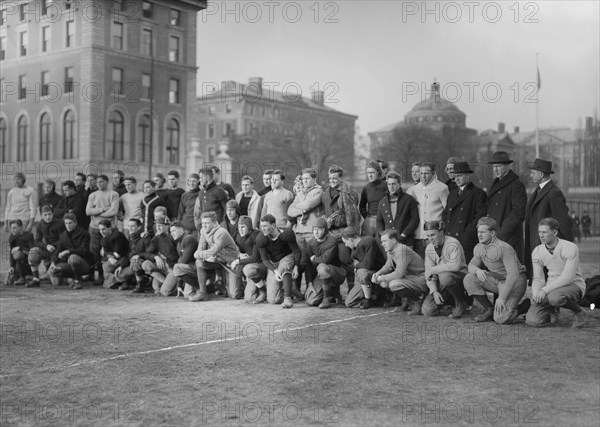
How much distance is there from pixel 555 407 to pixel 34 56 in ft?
153

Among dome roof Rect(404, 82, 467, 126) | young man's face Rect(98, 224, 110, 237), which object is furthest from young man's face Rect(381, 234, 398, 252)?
dome roof Rect(404, 82, 467, 126)

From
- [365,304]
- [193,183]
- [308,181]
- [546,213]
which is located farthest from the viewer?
[193,183]

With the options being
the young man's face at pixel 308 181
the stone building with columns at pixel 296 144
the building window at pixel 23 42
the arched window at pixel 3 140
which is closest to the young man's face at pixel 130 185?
the young man's face at pixel 308 181

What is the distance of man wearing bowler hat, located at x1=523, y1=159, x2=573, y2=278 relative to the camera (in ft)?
28.0

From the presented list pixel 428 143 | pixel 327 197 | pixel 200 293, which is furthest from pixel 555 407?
pixel 428 143

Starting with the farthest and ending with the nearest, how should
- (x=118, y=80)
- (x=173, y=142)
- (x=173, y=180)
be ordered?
(x=173, y=142) → (x=118, y=80) → (x=173, y=180)

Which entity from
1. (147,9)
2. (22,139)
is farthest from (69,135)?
(147,9)

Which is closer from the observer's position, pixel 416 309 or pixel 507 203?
pixel 507 203

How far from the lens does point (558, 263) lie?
8164 millimetres

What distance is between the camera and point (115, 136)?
45.1 m

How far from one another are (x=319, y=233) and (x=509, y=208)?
9.22 ft

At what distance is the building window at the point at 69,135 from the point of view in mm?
44562

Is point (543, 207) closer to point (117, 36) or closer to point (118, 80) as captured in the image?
point (118, 80)

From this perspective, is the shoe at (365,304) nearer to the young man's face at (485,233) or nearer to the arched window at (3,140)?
the young man's face at (485,233)
